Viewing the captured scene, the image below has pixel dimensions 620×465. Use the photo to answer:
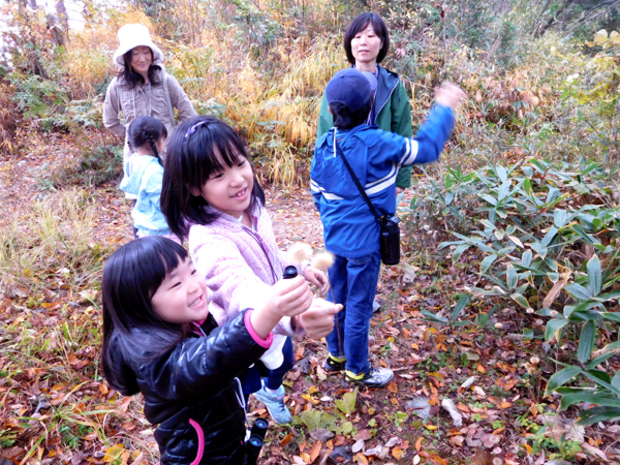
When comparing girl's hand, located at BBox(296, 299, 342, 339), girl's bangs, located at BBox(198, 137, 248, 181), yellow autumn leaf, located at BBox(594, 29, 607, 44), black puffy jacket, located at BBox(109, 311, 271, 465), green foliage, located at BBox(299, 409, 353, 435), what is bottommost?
green foliage, located at BBox(299, 409, 353, 435)

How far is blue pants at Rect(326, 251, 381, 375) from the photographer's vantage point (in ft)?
7.14

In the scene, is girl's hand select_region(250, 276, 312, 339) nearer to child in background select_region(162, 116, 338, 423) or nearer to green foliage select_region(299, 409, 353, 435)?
child in background select_region(162, 116, 338, 423)

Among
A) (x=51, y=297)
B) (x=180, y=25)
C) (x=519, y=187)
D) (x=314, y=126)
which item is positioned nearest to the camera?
(x=519, y=187)

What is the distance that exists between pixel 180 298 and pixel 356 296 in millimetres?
1308

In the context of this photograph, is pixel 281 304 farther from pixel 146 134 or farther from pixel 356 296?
pixel 146 134

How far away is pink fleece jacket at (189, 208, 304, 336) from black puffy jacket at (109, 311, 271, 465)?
154 millimetres

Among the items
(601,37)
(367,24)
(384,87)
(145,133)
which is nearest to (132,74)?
(145,133)

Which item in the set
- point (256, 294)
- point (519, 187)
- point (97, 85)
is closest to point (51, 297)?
point (256, 294)

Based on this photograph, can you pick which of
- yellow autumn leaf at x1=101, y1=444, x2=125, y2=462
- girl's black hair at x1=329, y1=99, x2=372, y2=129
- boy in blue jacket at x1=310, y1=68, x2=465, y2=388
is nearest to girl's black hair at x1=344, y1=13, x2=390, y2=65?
boy in blue jacket at x1=310, y1=68, x2=465, y2=388

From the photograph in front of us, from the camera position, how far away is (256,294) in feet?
3.78

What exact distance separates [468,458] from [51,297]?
10.7 ft

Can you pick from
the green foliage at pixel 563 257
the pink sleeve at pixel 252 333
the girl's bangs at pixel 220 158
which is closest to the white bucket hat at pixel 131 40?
the girl's bangs at pixel 220 158

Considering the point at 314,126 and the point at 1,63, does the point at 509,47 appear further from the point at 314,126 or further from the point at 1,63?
the point at 1,63

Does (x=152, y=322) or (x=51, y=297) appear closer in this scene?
(x=152, y=322)
